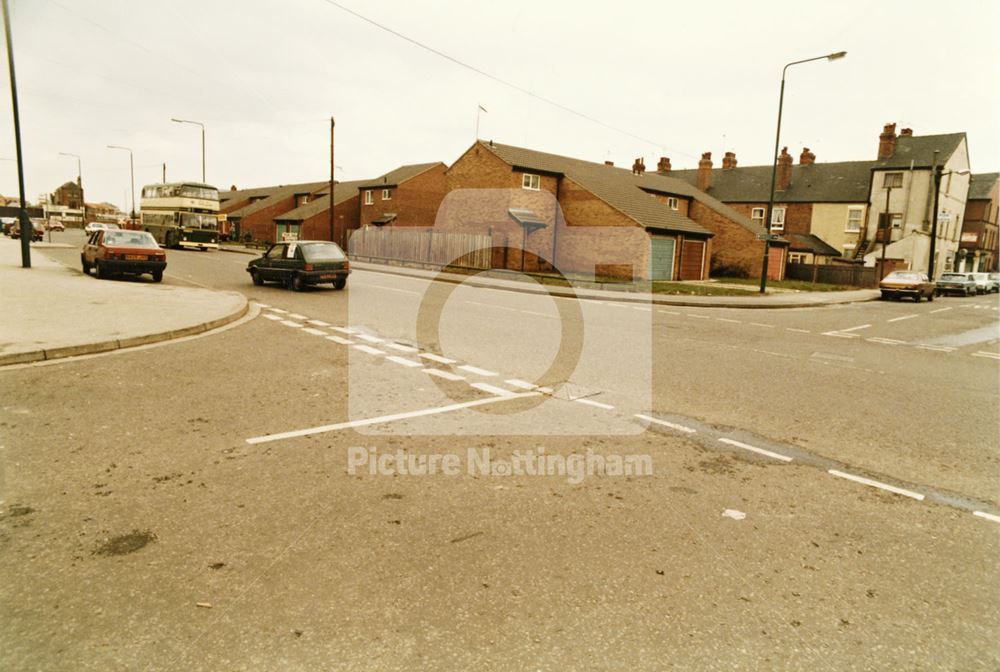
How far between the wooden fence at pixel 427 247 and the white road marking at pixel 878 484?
3004cm

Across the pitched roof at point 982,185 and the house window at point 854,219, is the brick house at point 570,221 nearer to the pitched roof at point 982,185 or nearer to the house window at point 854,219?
the house window at point 854,219

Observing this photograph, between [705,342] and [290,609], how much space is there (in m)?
10.6

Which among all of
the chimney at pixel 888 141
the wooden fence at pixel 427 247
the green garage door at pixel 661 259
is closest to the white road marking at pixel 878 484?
the green garage door at pixel 661 259

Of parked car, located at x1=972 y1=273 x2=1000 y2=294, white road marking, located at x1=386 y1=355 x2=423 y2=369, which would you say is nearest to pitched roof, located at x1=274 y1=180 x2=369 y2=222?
white road marking, located at x1=386 y1=355 x2=423 y2=369

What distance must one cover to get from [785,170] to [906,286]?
105 feet

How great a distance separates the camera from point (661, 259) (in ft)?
107

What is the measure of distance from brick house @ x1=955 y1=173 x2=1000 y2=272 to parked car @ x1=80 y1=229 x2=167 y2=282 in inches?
3058

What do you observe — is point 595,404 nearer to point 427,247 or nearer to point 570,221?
point 570,221

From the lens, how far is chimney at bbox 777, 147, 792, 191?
56.6 metres

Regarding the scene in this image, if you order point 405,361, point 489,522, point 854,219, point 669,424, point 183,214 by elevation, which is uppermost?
point 854,219

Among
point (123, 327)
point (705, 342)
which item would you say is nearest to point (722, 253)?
point (705, 342)

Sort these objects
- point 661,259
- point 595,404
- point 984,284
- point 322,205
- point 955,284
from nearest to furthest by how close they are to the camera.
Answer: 1. point 595,404
2. point 661,259
3. point 955,284
4. point 984,284
5. point 322,205

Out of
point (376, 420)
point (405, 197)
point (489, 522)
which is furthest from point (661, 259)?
point (489, 522)

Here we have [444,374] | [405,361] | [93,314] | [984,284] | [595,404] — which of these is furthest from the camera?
[984,284]
